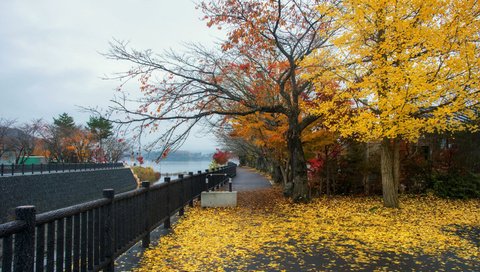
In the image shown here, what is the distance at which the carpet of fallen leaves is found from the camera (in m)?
6.27

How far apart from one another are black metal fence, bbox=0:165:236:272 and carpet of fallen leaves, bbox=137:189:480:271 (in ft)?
2.33

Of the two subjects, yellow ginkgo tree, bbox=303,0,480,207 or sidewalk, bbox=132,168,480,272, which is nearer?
sidewalk, bbox=132,168,480,272

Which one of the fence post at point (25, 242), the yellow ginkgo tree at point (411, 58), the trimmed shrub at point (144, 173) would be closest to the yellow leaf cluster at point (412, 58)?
the yellow ginkgo tree at point (411, 58)

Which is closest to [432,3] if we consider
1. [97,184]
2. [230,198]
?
[230,198]

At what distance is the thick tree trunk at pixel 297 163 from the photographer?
48.0ft

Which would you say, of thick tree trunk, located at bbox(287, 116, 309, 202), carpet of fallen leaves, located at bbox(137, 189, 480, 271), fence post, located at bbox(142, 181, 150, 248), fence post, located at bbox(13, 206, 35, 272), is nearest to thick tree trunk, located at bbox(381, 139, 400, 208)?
carpet of fallen leaves, located at bbox(137, 189, 480, 271)

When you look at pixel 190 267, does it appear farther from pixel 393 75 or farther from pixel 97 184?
pixel 97 184

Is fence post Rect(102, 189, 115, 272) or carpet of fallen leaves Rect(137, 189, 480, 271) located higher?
fence post Rect(102, 189, 115, 272)

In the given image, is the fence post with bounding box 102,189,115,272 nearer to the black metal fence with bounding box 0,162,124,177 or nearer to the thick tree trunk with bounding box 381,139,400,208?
the thick tree trunk with bounding box 381,139,400,208

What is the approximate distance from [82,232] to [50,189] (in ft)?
79.3

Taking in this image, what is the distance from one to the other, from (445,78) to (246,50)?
7925mm

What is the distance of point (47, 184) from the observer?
25.8 metres

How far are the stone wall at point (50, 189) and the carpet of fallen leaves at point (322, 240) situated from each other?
1343 cm

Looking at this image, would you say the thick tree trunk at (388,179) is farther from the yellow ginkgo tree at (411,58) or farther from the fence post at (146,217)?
the fence post at (146,217)
